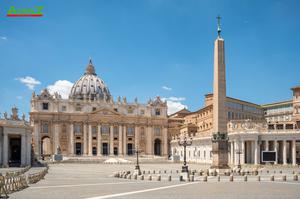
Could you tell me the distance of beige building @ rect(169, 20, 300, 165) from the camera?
36.8 meters

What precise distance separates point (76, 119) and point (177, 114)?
3422cm

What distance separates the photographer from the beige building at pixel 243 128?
36.8 metres

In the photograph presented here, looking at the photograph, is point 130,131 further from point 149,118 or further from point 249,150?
point 249,150

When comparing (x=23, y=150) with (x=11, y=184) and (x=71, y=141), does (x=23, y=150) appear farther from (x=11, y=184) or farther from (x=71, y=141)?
(x=71, y=141)

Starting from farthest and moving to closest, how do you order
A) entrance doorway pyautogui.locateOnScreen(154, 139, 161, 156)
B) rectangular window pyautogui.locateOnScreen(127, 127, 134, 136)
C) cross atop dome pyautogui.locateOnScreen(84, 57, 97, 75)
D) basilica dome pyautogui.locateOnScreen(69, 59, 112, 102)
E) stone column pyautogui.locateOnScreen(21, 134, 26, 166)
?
cross atop dome pyautogui.locateOnScreen(84, 57, 97, 75) → basilica dome pyautogui.locateOnScreen(69, 59, 112, 102) → entrance doorway pyautogui.locateOnScreen(154, 139, 161, 156) → rectangular window pyautogui.locateOnScreen(127, 127, 134, 136) → stone column pyautogui.locateOnScreen(21, 134, 26, 166)

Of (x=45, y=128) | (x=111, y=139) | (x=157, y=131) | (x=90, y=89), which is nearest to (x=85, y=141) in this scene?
(x=111, y=139)

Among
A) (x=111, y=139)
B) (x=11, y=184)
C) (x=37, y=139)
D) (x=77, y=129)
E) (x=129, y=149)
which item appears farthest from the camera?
(x=129, y=149)

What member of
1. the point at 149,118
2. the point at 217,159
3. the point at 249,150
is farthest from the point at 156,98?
the point at 217,159

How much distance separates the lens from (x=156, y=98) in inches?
4483

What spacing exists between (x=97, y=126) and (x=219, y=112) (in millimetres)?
72676

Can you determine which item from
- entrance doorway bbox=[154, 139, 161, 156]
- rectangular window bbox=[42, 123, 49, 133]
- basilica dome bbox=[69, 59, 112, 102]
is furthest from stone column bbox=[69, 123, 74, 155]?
basilica dome bbox=[69, 59, 112, 102]

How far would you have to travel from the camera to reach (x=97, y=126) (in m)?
106

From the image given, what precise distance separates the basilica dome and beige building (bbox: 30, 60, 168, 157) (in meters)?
23.3

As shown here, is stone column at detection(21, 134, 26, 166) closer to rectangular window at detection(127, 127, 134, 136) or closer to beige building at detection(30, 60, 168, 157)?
beige building at detection(30, 60, 168, 157)
